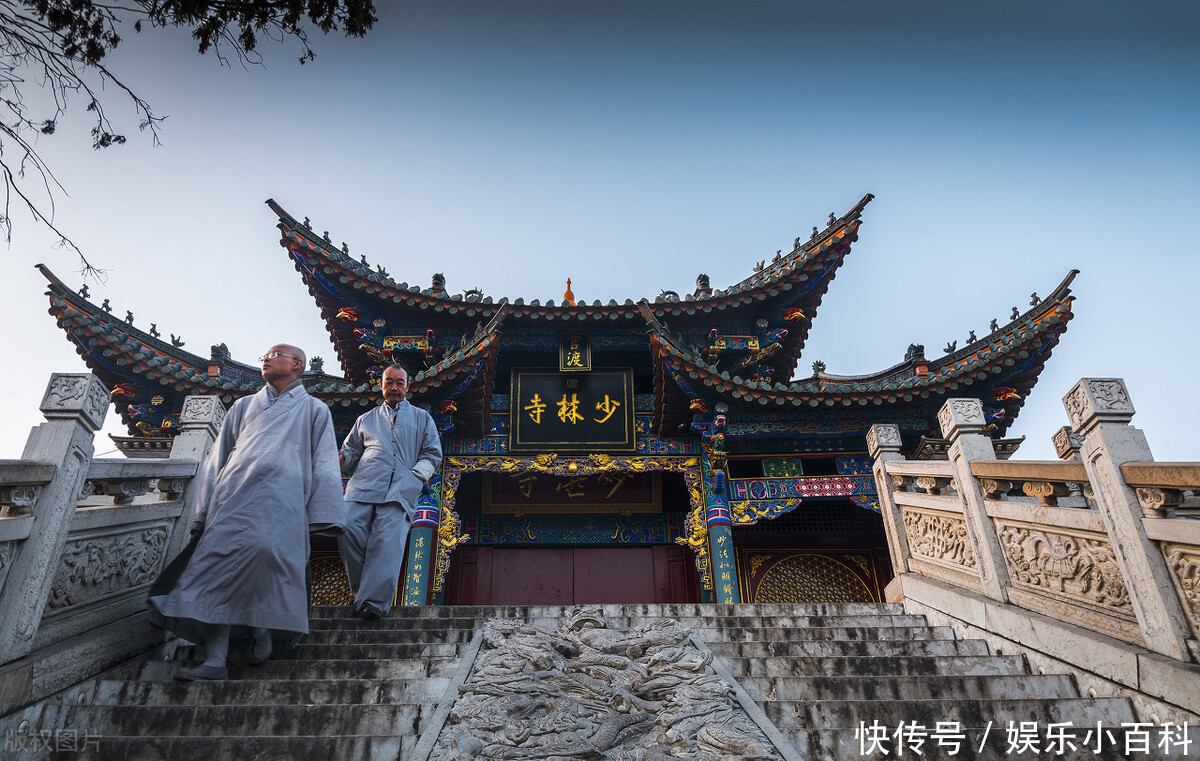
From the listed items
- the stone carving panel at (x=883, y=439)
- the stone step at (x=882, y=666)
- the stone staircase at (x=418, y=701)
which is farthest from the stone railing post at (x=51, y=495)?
the stone carving panel at (x=883, y=439)

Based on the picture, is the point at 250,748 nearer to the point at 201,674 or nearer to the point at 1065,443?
the point at 201,674

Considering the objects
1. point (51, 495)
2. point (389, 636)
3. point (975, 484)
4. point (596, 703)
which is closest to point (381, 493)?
point (389, 636)

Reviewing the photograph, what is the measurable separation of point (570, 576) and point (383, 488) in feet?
16.1

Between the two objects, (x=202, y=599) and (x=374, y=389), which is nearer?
(x=202, y=599)

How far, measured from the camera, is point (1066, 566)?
391cm

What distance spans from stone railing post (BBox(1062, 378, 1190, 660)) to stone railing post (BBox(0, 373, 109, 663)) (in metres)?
5.34

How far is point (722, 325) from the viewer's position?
9.99 m

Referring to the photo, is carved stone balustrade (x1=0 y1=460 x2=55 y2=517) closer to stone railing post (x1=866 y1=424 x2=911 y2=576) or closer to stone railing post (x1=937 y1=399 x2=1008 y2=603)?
stone railing post (x1=937 y1=399 x2=1008 y2=603)

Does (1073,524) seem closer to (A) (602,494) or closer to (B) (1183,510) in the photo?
(B) (1183,510)

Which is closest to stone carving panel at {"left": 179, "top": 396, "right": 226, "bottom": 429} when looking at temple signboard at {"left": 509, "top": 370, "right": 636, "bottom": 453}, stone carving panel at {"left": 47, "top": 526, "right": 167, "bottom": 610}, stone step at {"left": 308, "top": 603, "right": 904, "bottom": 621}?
stone carving panel at {"left": 47, "top": 526, "right": 167, "bottom": 610}

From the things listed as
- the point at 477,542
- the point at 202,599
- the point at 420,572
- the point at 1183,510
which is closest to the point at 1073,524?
the point at 1183,510

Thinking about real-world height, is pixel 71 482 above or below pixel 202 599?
above

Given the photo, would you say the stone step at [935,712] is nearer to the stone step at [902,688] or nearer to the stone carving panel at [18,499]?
the stone step at [902,688]

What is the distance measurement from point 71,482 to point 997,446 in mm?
9742
